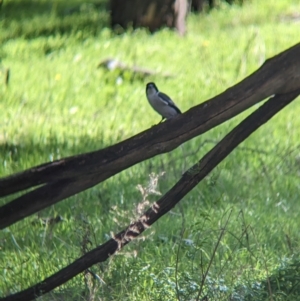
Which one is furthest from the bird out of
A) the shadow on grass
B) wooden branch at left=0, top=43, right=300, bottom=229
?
the shadow on grass

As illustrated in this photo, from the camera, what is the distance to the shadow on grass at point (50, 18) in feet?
39.0

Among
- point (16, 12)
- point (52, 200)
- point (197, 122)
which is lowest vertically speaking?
point (16, 12)

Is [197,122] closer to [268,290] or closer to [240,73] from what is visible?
[268,290]

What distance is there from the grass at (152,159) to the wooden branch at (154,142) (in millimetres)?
311

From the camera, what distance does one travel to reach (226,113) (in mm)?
3703

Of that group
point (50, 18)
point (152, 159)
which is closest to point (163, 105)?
point (152, 159)

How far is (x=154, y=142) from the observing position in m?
3.72

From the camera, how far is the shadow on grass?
11875 millimetres

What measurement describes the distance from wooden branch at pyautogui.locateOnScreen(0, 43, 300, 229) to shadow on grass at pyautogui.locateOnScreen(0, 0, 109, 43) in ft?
24.1

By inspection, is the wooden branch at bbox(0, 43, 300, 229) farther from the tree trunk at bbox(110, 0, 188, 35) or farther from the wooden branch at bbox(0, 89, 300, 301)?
the tree trunk at bbox(110, 0, 188, 35)

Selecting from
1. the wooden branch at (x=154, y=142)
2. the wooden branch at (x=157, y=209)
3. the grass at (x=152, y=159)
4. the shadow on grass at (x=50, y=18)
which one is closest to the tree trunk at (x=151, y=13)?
the grass at (x=152, y=159)

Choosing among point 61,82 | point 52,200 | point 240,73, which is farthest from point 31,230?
point 240,73

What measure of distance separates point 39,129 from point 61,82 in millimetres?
1628

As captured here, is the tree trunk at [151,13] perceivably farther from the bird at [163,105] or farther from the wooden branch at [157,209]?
the wooden branch at [157,209]
